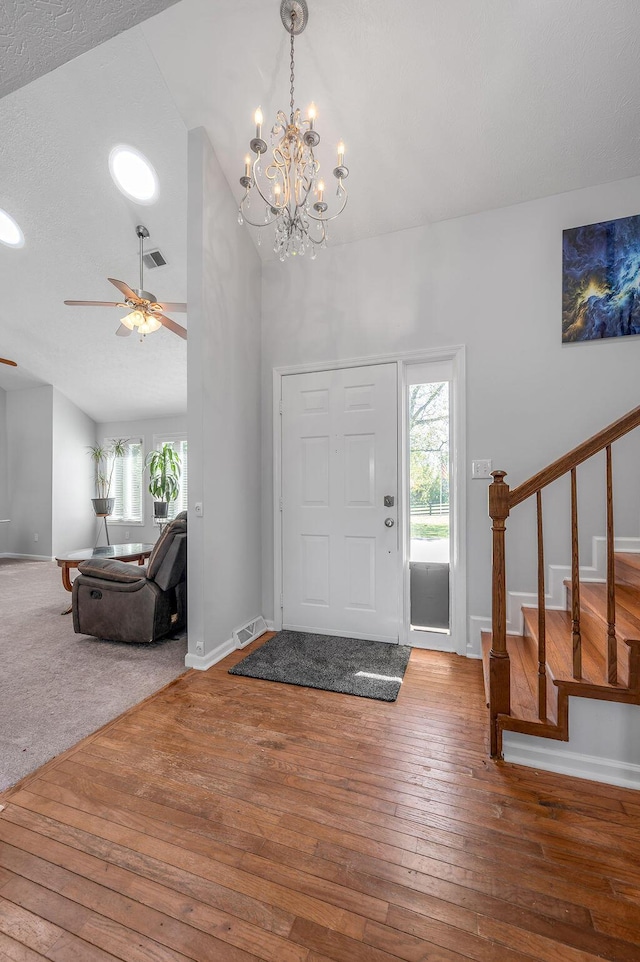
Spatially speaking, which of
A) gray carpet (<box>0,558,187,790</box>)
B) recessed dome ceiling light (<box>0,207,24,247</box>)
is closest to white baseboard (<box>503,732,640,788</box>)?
gray carpet (<box>0,558,187,790</box>)

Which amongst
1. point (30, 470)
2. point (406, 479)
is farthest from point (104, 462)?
point (406, 479)

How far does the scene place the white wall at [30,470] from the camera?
697cm

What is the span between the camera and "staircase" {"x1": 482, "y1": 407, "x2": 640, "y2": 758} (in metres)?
1.69

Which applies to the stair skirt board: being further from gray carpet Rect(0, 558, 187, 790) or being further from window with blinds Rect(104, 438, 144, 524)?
window with blinds Rect(104, 438, 144, 524)

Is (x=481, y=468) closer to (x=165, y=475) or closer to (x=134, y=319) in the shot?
(x=134, y=319)

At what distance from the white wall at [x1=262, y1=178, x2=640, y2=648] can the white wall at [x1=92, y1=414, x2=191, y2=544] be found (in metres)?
4.85

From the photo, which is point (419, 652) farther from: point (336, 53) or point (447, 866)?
point (336, 53)

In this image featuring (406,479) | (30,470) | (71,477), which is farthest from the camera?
(71,477)

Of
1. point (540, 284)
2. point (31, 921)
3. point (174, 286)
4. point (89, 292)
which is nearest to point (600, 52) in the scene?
point (540, 284)

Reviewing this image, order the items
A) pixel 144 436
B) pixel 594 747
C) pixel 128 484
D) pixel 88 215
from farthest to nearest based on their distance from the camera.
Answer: pixel 128 484
pixel 144 436
pixel 88 215
pixel 594 747

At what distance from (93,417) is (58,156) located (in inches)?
193

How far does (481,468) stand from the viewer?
280 centimetres

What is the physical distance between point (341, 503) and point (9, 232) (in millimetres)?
4538

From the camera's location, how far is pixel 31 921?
1132mm
